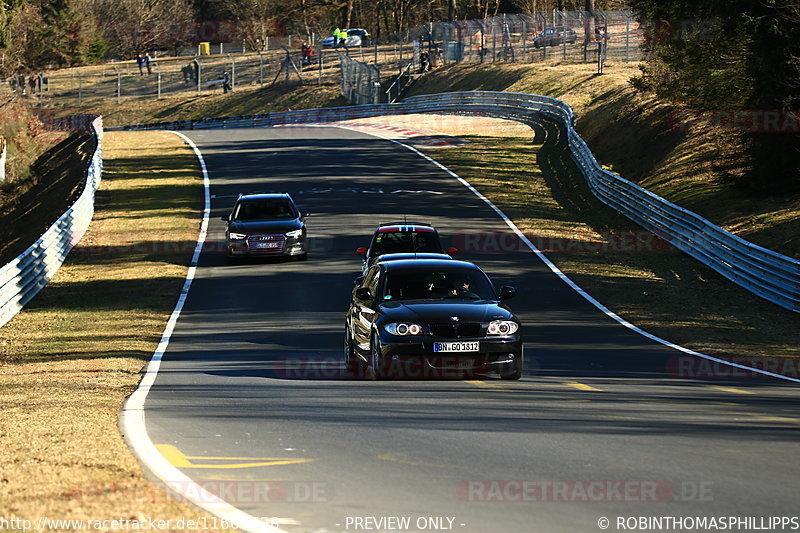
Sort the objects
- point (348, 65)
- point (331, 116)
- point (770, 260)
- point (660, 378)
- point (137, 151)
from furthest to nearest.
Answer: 1. point (348, 65)
2. point (331, 116)
3. point (137, 151)
4. point (770, 260)
5. point (660, 378)

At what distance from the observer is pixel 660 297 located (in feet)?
77.1

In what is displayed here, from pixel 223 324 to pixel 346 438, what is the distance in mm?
10877

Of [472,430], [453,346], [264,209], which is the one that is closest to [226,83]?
A: [264,209]

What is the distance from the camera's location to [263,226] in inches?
1111

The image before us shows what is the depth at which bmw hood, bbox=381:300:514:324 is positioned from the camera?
13477 millimetres

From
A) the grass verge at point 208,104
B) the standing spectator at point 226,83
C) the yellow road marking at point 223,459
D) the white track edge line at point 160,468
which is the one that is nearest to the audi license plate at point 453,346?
the white track edge line at point 160,468

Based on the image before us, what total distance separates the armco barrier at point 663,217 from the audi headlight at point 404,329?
434 inches

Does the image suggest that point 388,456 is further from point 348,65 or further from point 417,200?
point 348,65

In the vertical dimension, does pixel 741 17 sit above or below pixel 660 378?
above

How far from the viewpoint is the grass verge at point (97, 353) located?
25.8ft

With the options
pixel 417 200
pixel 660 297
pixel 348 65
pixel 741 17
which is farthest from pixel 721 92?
pixel 348 65

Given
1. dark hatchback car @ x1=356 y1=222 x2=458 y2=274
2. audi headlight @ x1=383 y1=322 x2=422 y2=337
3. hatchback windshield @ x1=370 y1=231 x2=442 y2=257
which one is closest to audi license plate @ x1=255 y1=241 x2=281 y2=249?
dark hatchback car @ x1=356 y1=222 x2=458 y2=274

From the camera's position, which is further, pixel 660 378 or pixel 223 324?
pixel 223 324

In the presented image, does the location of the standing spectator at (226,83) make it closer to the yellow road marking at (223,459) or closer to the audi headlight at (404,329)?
the audi headlight at (404,329)
